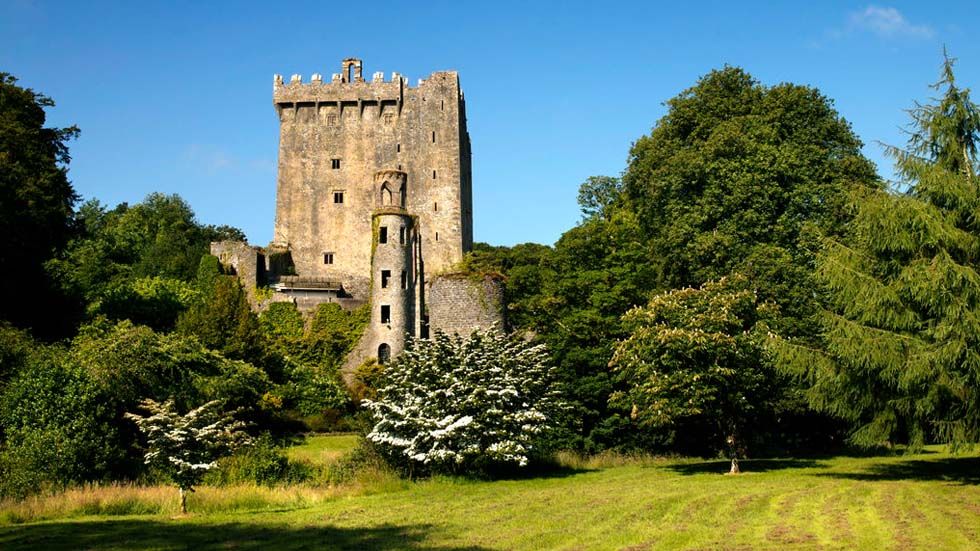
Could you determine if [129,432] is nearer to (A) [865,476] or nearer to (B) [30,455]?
(B) [30,455]

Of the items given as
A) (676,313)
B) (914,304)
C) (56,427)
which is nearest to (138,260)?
(56,427)

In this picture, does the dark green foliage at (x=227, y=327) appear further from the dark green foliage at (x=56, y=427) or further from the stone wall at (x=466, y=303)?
the dark green foliage at (x=56, y=427)

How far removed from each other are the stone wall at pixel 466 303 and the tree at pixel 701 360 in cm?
1381

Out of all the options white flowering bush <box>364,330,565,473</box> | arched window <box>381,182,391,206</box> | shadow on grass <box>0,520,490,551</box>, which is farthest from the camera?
arched window <box>381,182,391,206</box>

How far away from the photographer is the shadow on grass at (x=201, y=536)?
Result: 13469 millimetres

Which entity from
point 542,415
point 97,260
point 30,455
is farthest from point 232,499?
point 97,260

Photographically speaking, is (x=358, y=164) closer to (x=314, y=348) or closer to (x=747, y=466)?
(x=314, y=348)

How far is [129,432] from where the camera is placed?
2703 centimetres

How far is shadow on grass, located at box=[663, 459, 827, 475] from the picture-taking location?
82.7 ft

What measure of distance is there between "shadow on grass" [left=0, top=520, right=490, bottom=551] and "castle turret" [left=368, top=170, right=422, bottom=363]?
2661 cm

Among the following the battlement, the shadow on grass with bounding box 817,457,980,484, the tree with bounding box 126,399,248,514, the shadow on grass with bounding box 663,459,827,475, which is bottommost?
the shadow on grass with bounding box 663,459,827,475

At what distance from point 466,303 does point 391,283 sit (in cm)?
572

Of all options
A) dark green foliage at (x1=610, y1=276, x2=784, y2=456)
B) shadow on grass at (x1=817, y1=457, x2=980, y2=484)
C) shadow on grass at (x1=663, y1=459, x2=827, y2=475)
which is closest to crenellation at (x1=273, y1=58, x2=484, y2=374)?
shadow on grass at (x1=663, y1=459, x2=827, y2=475)

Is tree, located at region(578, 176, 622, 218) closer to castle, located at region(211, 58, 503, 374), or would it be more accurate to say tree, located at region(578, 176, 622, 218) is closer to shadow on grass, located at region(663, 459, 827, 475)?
castle, located at region(211, 58, 503, 374)
